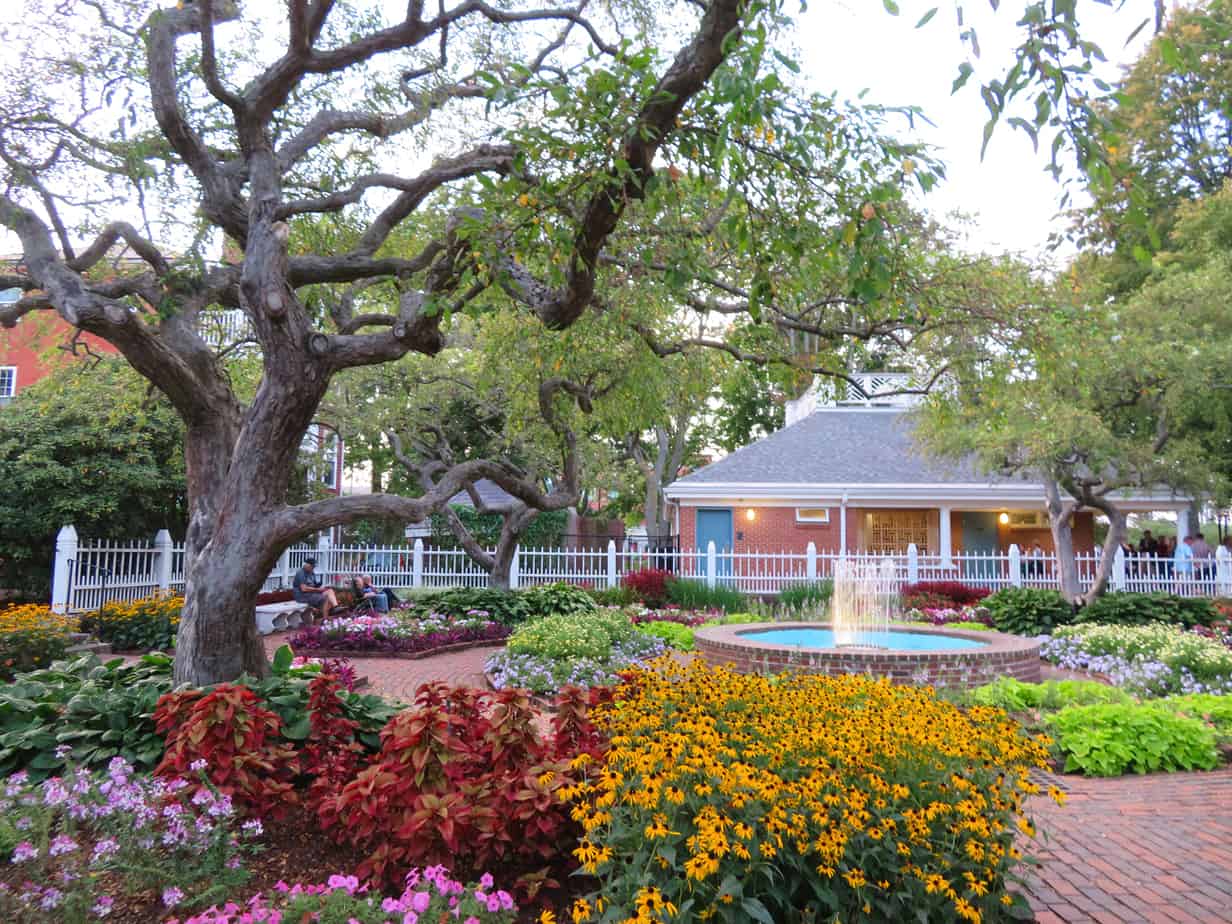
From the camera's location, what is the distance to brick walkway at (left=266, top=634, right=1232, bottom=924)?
3.90 meters

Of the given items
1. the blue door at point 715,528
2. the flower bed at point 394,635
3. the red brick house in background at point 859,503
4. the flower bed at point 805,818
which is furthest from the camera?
the blue door at point 715,528

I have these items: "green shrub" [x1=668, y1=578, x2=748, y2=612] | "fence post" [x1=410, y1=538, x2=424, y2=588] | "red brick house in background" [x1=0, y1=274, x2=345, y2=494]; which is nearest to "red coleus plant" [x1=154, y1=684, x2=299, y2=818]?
"red brick house in background" [x1=0, y1=274, x2=345, y2=494]

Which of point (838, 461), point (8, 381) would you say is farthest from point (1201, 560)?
point (8, 381)

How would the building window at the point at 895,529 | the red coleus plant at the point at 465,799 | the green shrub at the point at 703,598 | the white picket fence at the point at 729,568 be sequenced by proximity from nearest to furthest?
1. the red coleus plant at the point at 465,799
2. the green shrub at the point at 703,598
3. the white picket fence at the point at 729,568
4. the building window at the point at 895,529

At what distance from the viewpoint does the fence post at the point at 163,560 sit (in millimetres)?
15516

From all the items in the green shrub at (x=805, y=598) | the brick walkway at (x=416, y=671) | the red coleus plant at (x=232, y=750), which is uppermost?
the red coleus plant at (x=232, y=750)

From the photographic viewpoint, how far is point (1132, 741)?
650 centimetres

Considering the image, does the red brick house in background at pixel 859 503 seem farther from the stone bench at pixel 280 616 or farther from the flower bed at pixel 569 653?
the flower bed at pixel 569 653

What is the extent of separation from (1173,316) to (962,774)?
596 inches

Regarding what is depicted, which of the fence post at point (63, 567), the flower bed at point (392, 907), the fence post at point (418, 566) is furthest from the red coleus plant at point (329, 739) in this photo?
the fence post at point (418, 566)

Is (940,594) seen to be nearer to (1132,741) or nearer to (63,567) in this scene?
(1132,741)

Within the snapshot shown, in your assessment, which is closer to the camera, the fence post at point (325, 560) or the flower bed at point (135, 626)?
the flower bed at point (135, 626)

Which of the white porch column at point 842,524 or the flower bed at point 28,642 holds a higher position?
the white porch column at point 842,524

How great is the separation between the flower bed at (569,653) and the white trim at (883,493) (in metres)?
10.6
